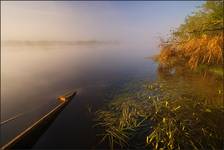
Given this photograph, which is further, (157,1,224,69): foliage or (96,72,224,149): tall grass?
(157,1,224,69): foliage

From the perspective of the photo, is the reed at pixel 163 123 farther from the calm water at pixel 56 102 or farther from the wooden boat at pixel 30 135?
the wooden boat at pixel 30 135

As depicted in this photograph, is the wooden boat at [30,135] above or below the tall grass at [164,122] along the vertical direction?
above

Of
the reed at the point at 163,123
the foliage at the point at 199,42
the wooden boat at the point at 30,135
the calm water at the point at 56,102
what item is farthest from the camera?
the foliage at the point at 199,42

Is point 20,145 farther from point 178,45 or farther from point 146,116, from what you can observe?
point 178,45

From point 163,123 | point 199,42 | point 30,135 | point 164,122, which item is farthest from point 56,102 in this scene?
point 199,42

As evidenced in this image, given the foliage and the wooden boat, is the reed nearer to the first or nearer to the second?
the wooden boat

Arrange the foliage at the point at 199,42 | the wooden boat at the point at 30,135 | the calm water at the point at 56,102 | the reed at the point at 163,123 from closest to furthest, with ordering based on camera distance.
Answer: the wooden boat at the point at 30,135, the reed at the point at 163,123, the calm water at the point at 56,102, the foliage at the point at 199,42

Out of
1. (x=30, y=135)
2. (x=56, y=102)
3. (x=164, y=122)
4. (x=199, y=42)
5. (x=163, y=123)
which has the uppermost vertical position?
(x=199, y=42)

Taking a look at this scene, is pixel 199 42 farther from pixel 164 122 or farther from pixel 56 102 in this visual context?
pixel 56 102

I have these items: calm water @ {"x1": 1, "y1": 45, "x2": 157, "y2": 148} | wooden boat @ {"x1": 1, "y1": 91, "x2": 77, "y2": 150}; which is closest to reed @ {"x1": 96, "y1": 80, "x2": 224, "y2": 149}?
calm water @ {"x1": 1, "y1": 45, "x2": 157, "y2": 148}

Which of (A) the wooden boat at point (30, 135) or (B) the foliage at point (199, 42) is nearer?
(A) the wooden boat at point (30, 135)

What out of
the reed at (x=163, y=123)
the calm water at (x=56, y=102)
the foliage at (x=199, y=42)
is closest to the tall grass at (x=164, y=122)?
the reed at (x=163, y=123)

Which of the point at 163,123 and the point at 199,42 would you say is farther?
the point at 199,42

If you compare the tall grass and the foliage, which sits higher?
the foliage
